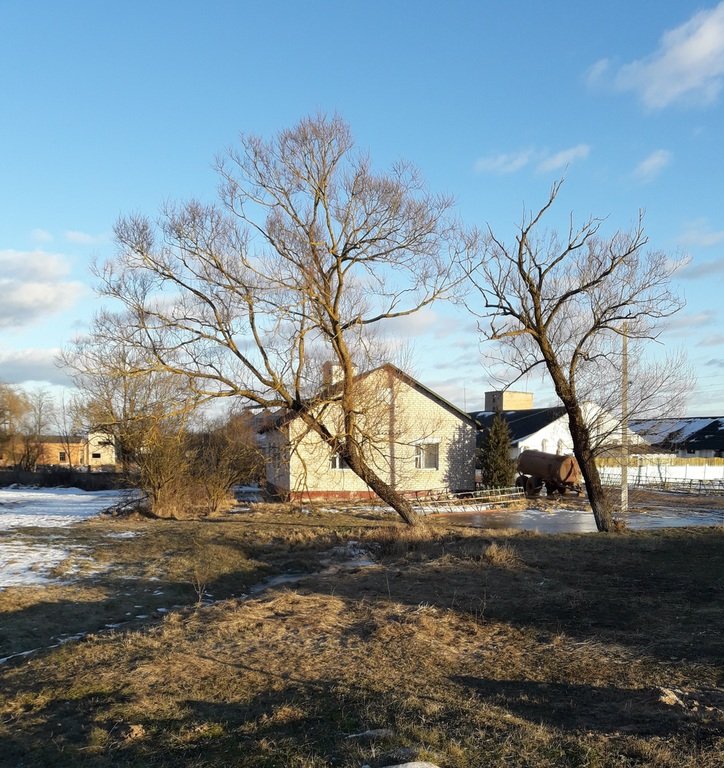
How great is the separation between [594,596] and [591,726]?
4.97 meters

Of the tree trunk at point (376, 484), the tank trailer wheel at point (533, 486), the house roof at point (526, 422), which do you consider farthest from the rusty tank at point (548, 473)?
the tree trunk at point (376, 484)

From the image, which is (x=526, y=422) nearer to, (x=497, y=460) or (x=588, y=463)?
(x=497, y=460)

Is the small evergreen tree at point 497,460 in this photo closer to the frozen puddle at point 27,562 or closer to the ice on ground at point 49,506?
the ice on ground at point 49,506

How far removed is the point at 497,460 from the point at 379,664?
26642mm

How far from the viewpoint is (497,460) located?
3256 cm

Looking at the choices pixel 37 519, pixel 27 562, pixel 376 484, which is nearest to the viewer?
pixel 27 562

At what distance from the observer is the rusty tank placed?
33.4 metres

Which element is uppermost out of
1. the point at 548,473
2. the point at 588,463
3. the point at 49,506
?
the point at 588,463

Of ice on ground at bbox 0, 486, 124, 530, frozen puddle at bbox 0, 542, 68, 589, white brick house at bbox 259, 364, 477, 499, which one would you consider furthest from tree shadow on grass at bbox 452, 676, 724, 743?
white brick house at bbox 259, 364, 477, 499

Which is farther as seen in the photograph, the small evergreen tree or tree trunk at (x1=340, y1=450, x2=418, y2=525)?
the small evergreen tree

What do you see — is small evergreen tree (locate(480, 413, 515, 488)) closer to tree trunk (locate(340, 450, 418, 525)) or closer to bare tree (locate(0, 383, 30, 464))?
tree trunk (locate(340, 450, 418, 525))

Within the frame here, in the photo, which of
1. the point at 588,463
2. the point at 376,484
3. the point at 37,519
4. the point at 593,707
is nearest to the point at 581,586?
the point at 593,707

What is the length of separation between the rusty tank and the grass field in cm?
2031

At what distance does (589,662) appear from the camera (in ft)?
21.9
